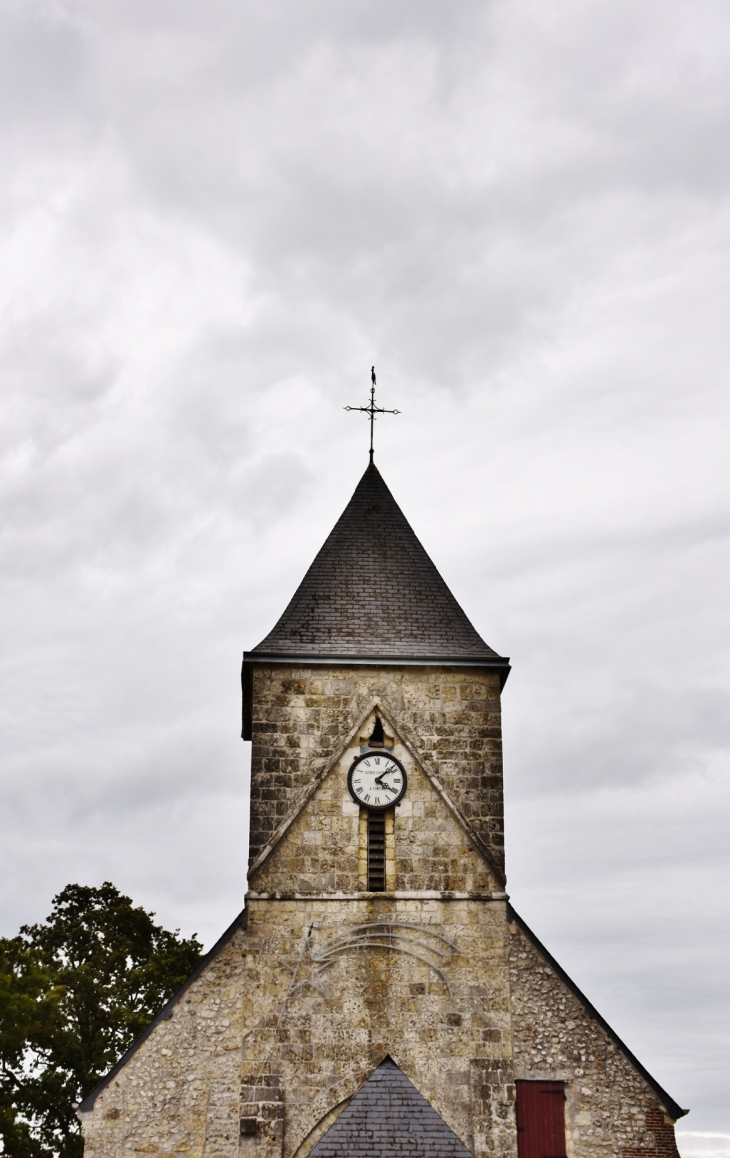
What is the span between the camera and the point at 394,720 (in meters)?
17.6

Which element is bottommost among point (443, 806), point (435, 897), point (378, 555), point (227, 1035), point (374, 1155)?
point (374, 1155)

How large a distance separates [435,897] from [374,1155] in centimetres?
331

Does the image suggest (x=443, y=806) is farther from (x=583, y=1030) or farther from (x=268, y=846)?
A: (x=583, y=1030)

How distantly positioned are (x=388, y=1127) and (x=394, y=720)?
5.25m

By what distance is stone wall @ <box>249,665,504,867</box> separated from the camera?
17094mm

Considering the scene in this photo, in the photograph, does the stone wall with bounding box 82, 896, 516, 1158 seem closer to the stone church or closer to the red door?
the stone church

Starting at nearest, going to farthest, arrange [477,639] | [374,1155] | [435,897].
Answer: [374,1155]
[435,897]
[477,639]

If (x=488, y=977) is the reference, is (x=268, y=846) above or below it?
above

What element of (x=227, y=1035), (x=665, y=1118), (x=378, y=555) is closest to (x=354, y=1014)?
(x=227, y=1035)

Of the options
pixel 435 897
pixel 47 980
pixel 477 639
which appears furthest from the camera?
pixel 47 980

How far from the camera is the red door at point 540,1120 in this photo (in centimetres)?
1631

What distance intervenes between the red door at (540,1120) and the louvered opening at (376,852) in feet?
10.5

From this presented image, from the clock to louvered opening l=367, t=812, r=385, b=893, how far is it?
146mm

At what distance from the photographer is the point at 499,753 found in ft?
57.7
